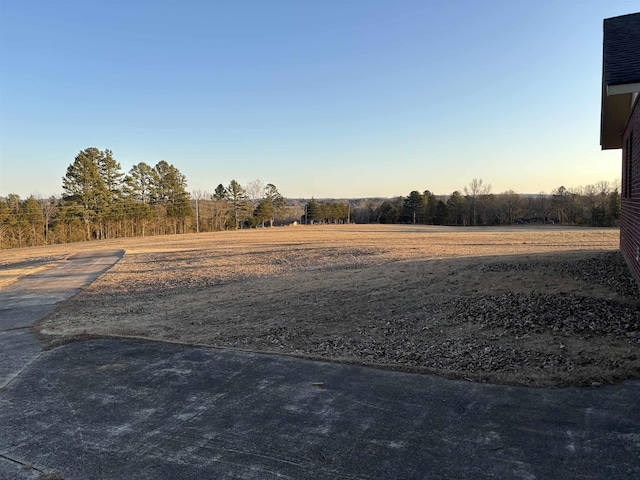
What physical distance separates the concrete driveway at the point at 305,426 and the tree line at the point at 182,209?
174ft

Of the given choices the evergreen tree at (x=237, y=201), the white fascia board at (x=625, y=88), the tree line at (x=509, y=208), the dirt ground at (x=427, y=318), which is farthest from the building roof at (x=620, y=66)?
the evergreen tree at (x=237, y=201)

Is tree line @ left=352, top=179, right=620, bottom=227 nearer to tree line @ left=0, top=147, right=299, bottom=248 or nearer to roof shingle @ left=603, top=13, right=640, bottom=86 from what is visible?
tree line @ left=0, top=147, right=299, bottom=248

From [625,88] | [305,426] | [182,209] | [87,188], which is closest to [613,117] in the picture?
[625,88]

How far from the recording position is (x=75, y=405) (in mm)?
4172

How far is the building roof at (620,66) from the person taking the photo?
5.66 m

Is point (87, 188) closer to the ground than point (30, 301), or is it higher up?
higher up

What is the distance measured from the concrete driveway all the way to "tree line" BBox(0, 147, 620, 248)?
174ft

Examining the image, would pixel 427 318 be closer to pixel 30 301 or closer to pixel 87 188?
pixel 30 301

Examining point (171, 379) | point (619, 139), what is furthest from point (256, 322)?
point (619, 139)

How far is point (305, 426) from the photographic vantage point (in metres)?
3.57

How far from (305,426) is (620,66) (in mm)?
6799

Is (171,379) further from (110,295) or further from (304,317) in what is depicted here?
(110,295)

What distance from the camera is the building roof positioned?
223 inches

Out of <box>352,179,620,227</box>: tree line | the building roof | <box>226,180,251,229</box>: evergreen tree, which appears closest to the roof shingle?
the building roof
